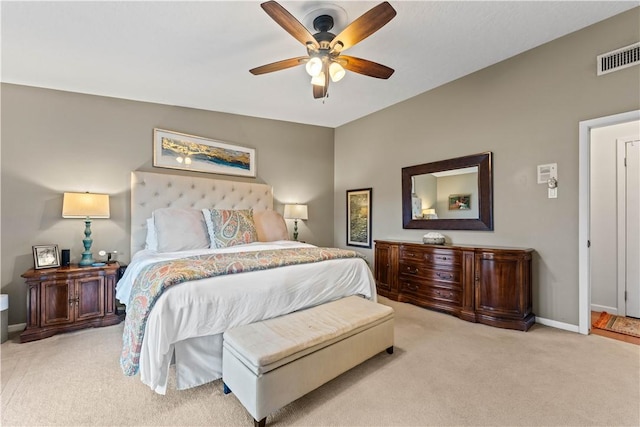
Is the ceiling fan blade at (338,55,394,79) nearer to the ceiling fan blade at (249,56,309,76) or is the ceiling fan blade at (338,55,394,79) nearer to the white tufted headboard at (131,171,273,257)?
the ceiling fan blade at (249,56,309,76)

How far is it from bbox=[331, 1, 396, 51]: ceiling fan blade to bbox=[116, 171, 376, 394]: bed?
175 cm

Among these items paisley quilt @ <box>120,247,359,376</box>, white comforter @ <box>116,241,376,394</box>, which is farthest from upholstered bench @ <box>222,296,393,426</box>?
Result: paisley quilt @ <box>120,247,359,376</box>

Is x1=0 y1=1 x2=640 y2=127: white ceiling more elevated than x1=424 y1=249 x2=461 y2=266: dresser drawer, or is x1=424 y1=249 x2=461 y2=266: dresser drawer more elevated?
x1=0 y1=1 x2=640 y2=127: white ceiling

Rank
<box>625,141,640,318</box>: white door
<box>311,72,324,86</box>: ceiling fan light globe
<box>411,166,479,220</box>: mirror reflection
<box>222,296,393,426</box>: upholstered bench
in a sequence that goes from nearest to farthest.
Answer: <box>222,296,393,426</box>: upholstered bench, <box>311,72,324,86</box>: ceiling fan light globe, <box>625,141,640,318</box>: white door, <box>411,166,479,220</box>: mirror reflection

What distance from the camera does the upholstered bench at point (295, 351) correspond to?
1.53m

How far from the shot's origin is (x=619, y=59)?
247 centimetres

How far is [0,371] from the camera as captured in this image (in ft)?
6.95

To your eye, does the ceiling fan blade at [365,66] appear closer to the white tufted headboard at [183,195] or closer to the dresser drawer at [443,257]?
the dresser drawer at [443,257]

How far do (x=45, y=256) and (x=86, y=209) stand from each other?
642 mm

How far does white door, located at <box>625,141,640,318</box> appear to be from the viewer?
3.18 metres

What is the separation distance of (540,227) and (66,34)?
482cm

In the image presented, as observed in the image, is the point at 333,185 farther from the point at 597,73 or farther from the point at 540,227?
the point at 597,73

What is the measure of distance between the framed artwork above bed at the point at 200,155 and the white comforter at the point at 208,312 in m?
1.96

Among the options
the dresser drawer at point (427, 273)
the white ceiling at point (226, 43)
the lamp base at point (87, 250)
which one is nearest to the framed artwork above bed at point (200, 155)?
the white ceiling at point (226, 43)
